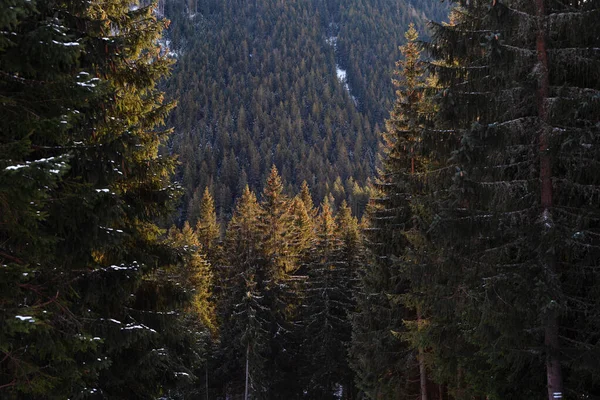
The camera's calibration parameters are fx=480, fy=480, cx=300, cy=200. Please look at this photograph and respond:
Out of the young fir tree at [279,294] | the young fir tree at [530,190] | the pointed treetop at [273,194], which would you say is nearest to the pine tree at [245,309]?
the young fir tree at [279,294]

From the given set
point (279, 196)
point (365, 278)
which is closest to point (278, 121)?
point (279, 196)

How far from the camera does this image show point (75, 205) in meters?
5.81

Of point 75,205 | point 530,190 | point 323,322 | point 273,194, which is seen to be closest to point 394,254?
point 530,190

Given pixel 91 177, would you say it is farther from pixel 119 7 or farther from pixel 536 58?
pixel 536 58

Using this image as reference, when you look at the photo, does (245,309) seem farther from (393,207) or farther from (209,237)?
(209,237)

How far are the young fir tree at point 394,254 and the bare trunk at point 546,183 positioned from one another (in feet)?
22.9

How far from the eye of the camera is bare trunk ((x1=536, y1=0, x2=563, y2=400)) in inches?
309

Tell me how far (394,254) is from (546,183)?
28.3ft

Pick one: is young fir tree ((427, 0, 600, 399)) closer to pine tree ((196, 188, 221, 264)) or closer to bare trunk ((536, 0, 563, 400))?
bare trunk ((536, 0, 563, 400))

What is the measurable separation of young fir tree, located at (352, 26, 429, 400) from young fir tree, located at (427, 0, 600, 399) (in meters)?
6.13

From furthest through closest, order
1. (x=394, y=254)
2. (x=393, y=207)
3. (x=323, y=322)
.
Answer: (x=323, y=322) → (x=393, y=207) → (x=394, y=254)

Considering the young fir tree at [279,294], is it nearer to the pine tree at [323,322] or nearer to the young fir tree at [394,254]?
the pine tree at [323,322]

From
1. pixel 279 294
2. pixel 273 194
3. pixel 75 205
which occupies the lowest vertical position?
pixel 75 205

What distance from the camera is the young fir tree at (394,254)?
15852 mm
